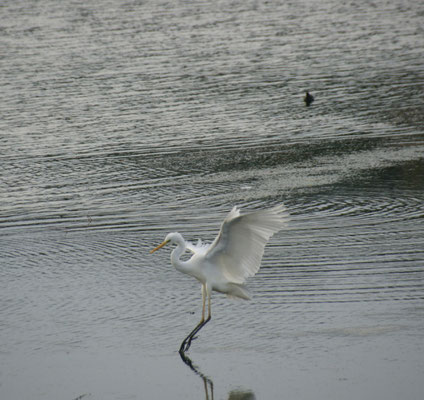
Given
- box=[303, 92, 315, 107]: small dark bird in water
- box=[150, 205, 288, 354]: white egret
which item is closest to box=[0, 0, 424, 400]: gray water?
box=[303, 92, 315, 107]: small dark bird in water

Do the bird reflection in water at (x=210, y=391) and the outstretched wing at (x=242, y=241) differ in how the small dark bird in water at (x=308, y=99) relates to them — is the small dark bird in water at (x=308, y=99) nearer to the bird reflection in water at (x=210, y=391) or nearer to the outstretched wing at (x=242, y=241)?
the outstretched wing at (x=242, y=241)

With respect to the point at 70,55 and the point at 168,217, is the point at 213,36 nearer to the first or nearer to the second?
the point at 70,55

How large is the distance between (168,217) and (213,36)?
831 inches

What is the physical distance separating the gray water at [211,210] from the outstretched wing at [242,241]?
0.76m

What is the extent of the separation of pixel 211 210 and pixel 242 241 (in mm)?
5007

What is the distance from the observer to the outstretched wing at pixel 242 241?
9438mm

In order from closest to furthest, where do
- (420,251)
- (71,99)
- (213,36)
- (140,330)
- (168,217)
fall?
(140,330)
(420,251)
(168,217)
(71,99)
(213,36)

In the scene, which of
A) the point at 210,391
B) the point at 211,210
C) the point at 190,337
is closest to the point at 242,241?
the point at 190,337

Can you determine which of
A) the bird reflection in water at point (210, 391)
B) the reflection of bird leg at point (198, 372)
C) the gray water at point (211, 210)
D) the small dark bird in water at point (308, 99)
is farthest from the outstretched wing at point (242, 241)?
the small dark bird in water at point (308, 99)

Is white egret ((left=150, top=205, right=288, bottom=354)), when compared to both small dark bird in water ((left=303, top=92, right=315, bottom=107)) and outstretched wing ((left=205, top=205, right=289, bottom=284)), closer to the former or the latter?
outstretched wing ((left=205, top=205, right=289, bottom=284))

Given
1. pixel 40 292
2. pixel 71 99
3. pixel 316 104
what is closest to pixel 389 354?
pixel 40 292

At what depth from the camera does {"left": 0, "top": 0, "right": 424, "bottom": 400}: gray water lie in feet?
30.6

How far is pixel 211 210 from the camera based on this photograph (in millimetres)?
14805

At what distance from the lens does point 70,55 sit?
31375mm
